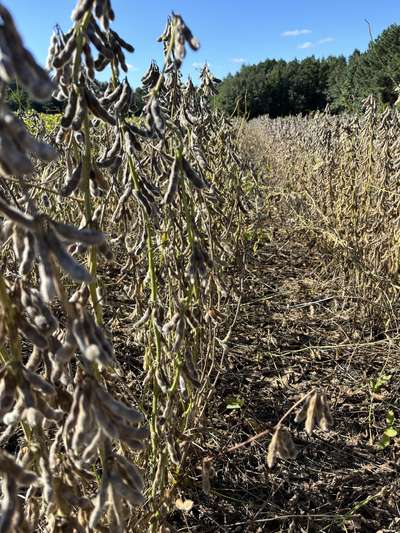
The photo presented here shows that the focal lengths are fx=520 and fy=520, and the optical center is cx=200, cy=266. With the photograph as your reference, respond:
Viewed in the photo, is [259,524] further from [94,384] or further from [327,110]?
[327,110]

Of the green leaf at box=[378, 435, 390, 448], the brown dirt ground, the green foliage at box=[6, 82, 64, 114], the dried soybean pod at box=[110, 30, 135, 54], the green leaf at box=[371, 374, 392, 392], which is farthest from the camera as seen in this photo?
the green leaf at box=[371, 374, 392, 392]

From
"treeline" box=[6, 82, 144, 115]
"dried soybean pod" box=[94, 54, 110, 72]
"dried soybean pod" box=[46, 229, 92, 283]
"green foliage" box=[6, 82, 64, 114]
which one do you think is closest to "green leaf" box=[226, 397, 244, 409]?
"treeline" box=[6, 82, 144, 115]


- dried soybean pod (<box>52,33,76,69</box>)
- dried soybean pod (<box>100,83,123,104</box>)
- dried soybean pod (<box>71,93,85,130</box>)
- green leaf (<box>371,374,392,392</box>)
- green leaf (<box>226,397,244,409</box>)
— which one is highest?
dried soybean pod (<box>52,33,76,69</box>)

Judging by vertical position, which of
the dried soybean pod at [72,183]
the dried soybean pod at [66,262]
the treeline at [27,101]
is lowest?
the dried soybean pod at [66,262]

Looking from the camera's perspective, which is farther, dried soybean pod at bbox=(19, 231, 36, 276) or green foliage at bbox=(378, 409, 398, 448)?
green foliage at bbox=(378, 409, 398, 448)

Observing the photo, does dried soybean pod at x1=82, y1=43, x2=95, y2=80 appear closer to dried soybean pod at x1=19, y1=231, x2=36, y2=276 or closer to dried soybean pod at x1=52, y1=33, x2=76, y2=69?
dried soybean pod at x1=52, y1=33, x2=76, y2=69

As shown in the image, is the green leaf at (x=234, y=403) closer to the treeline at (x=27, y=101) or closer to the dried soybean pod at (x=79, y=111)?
the treeline at (x=27, y=101)

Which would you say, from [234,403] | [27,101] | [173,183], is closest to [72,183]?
[173,183]

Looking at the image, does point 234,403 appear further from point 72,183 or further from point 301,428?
point 72,183

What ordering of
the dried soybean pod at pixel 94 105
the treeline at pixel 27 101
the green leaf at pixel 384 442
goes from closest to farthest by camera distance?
the dried soybean pod at pixel 94 105 < the treeline at pixel 27 101 < the green leaf at pixel 384 442

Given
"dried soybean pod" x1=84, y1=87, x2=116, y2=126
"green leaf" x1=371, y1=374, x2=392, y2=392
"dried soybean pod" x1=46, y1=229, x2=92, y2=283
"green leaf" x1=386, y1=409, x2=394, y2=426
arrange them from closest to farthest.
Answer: "dried soybean pod" x1=46, y1=229, x2=92, y2=283, "dried soybean pod" x1=84, y1=87, x2=116, y2=126, "green leaf" x1=386, y1=409, x2=394, y2=426, "green leaf" x1=371, y1=374, x2=392, y2=392

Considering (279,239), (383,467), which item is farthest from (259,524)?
(279,239)

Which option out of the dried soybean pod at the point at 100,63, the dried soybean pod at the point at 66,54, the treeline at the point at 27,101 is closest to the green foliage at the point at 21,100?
the treeline at the point at 27,101

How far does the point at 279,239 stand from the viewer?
567 cm
